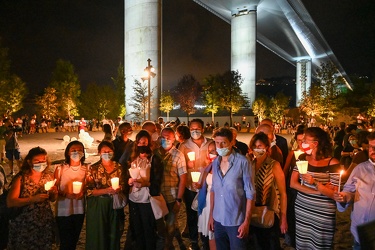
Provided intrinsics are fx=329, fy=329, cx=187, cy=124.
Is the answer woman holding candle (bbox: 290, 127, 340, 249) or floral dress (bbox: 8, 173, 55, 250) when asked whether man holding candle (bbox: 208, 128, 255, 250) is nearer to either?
woman holding candle (bbox: 290, 127, 340, 249)

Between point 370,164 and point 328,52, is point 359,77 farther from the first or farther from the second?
point 370,164

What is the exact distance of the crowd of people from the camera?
3689 mm

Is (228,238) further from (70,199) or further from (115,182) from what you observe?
(70,199)

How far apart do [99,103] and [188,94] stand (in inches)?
789

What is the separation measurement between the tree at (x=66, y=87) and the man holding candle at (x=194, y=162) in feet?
144

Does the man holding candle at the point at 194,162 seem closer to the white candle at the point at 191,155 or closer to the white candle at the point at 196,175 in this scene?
the white candle at the point at 191,155

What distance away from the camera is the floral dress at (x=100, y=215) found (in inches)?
174

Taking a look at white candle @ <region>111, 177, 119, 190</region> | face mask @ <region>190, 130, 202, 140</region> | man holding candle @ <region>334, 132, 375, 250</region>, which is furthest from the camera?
face mask @ <region>190, 130, 202, 140</region>

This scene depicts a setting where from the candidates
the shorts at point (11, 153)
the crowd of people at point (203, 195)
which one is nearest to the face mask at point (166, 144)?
the crowd of people at point (203, 195)

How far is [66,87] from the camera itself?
46781 mm

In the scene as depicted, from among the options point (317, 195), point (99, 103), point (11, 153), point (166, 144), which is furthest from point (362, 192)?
point (99, 103)

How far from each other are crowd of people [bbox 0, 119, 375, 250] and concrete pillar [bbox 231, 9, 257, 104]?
49.0m

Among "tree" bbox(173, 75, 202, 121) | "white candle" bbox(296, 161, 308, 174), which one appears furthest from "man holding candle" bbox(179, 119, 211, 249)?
"tree" bbox(173, 75, 202, 121)

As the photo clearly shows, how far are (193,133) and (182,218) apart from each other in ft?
7.20
